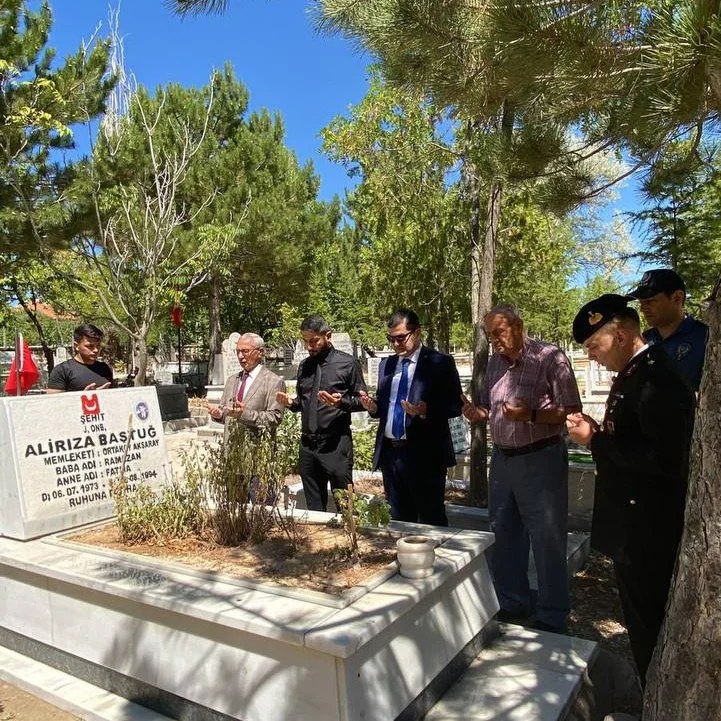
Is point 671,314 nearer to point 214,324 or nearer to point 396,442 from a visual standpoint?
point 396,442

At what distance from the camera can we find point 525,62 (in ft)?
9.60

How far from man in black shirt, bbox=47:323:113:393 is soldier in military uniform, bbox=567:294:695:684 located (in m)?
3.54

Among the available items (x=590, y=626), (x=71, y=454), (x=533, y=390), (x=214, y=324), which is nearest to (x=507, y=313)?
(x=533, y=390)

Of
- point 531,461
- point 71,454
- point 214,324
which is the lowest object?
point 531,461

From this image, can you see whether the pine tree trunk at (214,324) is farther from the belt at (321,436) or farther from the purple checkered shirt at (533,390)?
the purple checkered shirt at (533,390)

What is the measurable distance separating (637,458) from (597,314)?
0.59m

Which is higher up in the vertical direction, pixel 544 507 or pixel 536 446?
pixel 536 446

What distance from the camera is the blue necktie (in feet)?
12.5

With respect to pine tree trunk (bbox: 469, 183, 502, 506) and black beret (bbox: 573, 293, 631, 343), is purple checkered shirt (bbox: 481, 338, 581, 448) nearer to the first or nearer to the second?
black beret (bbox: 573, 293, 631, 343)

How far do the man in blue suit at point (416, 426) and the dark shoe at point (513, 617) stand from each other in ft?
2.09

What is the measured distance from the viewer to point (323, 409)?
420 cm

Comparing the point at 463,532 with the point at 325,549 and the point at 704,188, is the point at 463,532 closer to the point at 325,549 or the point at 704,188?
the point at 325,549

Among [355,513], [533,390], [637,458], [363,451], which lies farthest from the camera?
[363,451]

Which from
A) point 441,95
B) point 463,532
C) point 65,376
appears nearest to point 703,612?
point 463,532
